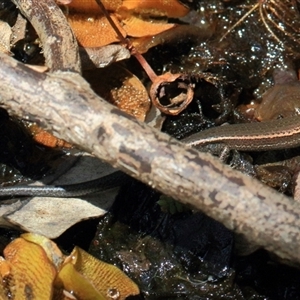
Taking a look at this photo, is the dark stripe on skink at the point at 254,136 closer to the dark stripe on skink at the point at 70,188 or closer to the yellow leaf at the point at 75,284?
the dark stripe on skink at the point at 70,188

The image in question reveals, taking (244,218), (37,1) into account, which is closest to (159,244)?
(244,218)

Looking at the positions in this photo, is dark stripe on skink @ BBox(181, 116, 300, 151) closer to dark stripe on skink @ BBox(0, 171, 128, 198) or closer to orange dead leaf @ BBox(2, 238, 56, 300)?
dark stripe on skink @ BBox(0, 171, 128, 198)

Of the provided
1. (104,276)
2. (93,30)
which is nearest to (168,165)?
(104,276)

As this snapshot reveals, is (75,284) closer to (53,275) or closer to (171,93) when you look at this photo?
(53,275)

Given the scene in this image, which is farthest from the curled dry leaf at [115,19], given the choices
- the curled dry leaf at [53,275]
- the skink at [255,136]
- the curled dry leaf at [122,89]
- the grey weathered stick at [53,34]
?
the curled dry leaf at [53,275]

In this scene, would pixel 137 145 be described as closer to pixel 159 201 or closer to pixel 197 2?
pixel 159 201

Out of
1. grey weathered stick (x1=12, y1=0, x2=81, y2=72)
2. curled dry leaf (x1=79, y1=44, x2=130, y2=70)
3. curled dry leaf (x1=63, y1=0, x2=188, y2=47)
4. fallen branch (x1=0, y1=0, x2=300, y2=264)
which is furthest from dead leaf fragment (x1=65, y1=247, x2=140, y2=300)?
curled dry leaf (x1=63, y1=0, x2=188, y2=47)

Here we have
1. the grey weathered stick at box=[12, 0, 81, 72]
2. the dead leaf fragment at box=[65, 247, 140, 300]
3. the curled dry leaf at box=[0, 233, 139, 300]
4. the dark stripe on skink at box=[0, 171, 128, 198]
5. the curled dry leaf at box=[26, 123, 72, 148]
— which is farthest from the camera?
the curled dry leaf at box=[26, 123, 72, 148]
